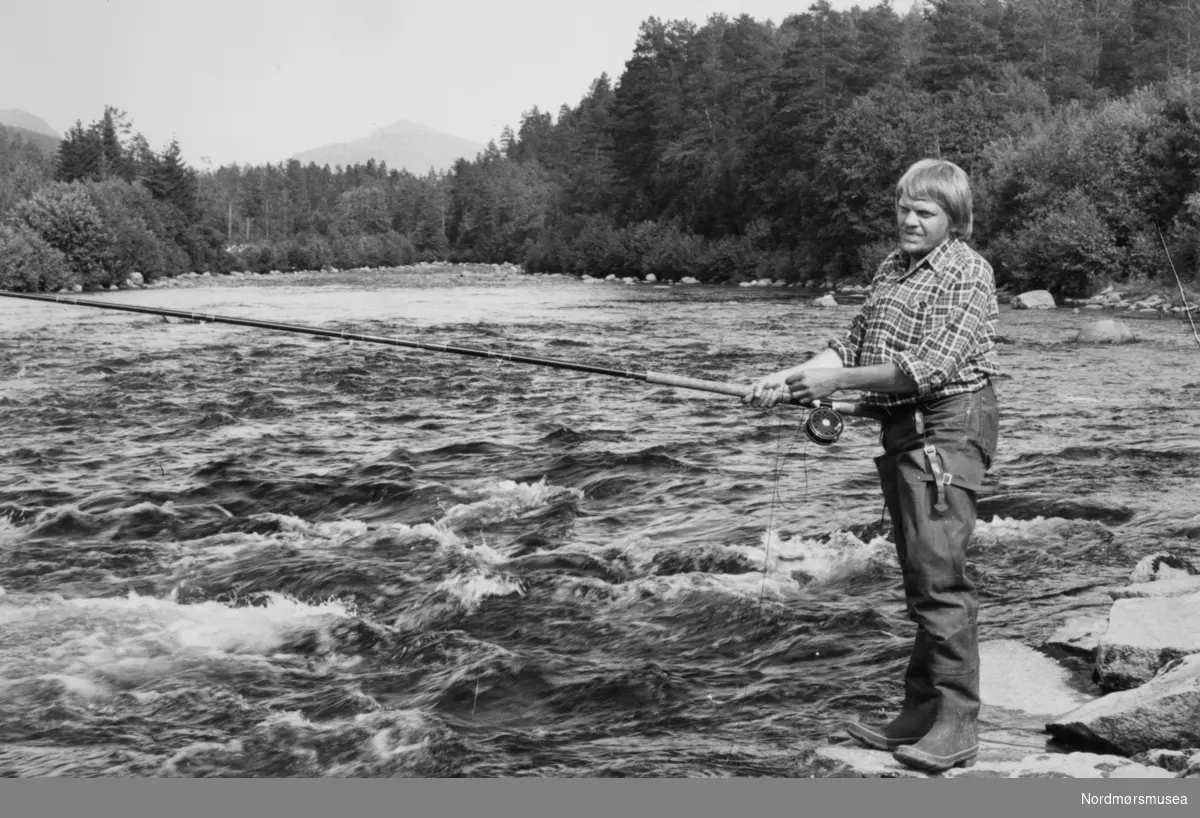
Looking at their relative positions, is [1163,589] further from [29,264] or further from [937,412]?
[29,264]

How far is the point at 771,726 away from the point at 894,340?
6.35 ft

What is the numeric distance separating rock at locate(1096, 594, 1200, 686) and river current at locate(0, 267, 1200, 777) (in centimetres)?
74

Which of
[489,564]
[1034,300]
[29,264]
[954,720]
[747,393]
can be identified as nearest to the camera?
[954,720]

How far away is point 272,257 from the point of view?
307 feet

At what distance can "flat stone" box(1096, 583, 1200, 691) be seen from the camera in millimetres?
5270

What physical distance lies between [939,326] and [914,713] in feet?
5.17

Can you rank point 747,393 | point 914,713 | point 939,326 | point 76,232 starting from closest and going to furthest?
point 939,326 < point 914,713 < point 747,393 < point 76,232

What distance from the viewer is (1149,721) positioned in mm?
4590

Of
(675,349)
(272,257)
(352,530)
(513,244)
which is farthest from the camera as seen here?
(513,244)

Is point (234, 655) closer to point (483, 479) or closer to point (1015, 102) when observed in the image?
point (483, 479)

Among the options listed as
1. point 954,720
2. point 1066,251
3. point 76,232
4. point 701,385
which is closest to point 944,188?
point 701,385

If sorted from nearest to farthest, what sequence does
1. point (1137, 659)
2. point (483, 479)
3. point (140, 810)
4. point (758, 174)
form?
1. point (140, 810)
2. point (1137, 659)
3. point (483, 479)
4. point (758, 174)

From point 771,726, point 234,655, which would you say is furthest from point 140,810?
point 771,726

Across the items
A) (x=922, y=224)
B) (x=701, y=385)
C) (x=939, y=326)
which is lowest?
(x=701, y=385)
